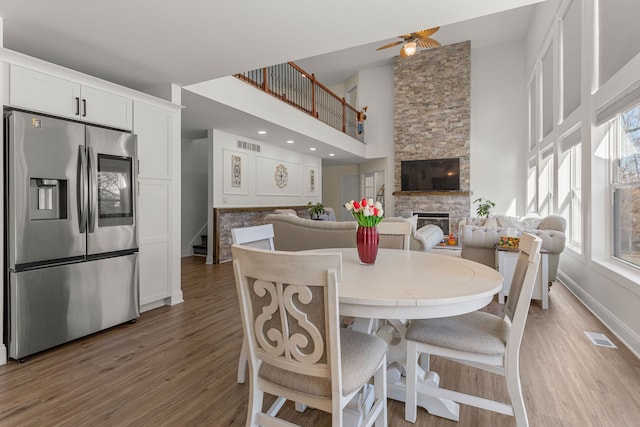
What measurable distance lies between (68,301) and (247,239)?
156cm

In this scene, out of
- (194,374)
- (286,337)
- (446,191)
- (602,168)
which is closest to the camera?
(286,337)

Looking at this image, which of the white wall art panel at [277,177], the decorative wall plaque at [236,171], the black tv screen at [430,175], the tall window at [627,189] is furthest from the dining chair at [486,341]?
the black tv screen at [430,175]

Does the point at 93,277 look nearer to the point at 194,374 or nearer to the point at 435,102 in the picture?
the point at 194,374

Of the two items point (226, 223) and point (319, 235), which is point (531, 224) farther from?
point (226, 223)

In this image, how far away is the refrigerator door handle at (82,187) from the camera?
8.37 feet

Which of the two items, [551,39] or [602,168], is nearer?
[602,168]

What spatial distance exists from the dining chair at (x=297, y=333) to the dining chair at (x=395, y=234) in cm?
158

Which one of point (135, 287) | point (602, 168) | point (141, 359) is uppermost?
point (602, 168)

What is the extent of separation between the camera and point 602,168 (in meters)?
3.38

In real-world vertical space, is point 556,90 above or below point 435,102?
below

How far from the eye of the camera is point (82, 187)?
2562 mm

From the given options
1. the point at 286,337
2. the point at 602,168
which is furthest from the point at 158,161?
the point at 602,168

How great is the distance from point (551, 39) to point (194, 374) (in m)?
7.09

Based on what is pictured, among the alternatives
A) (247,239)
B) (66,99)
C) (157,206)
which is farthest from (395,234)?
(66,99)
